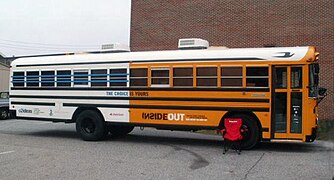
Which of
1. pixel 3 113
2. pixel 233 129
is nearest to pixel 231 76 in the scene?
pixel 233 129

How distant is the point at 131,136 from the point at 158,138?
43.4 inches

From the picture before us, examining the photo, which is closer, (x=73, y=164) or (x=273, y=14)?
(x=73, y=164)

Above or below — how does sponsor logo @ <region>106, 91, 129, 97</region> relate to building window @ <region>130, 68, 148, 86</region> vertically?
below

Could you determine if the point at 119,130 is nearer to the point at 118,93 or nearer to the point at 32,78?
the point at 118,93

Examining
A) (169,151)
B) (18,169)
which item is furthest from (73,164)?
(169,151)

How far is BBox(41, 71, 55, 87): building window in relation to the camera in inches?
550

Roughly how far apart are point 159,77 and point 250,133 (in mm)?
3024

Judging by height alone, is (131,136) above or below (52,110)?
below

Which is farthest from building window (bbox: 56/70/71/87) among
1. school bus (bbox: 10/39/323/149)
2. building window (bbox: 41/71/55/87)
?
building window (bbox: 41/71/55/87)

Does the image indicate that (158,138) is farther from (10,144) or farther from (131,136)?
(10,144)

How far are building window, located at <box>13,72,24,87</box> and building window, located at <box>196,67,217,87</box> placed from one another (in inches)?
254

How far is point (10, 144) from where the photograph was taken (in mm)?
12617

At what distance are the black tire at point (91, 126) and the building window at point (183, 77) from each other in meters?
2.77

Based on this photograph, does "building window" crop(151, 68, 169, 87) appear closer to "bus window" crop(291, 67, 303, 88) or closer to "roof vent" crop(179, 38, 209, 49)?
"roof vent" crop(179, 38, 209, 49)
